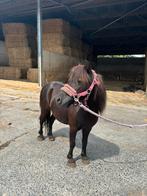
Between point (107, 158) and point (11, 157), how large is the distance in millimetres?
1678

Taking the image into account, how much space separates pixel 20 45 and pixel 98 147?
47.3 feet

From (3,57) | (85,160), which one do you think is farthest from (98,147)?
(3,57)

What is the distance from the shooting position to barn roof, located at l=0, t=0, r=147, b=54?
44.5 feet

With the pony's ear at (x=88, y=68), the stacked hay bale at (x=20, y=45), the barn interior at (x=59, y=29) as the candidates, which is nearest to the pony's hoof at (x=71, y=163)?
the pony's ear at (x=88, y=68)

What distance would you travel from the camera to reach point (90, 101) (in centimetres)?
331

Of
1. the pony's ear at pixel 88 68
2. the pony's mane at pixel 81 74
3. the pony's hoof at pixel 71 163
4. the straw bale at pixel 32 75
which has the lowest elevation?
the pony's hoof at pixel 71 163

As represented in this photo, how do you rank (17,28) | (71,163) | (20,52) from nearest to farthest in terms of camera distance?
(71,163), (17,28), (20,52)

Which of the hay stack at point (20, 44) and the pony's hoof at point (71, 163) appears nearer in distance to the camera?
the pony's hoof at point (71, 163)

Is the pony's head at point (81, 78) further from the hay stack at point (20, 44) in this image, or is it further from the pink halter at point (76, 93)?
the hay stack at point (20, 44)

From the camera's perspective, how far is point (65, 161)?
3.69m

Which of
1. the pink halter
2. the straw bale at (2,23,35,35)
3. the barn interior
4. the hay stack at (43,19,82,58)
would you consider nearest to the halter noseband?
the pink halter

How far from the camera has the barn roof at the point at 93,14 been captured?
44.5ft

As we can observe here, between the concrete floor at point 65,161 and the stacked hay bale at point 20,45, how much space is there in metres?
12.0

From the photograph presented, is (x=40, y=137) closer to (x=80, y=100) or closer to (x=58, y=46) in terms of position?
(x=80, y=100)
